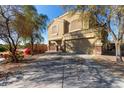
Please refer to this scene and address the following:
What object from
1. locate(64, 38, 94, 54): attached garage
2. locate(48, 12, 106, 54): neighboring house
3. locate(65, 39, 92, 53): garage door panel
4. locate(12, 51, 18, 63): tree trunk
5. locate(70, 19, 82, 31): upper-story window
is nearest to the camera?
locate(12, 51, 18, 63): tree trunk

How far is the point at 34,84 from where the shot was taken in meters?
7.61

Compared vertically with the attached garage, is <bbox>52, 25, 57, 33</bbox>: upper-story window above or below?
above

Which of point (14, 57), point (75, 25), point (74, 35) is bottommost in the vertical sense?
point (14, 57)

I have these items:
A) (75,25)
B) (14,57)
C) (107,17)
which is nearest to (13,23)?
(14,57)

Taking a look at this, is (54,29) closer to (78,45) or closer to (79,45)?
(78,45)

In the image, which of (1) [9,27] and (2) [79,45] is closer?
(1) [9,27]

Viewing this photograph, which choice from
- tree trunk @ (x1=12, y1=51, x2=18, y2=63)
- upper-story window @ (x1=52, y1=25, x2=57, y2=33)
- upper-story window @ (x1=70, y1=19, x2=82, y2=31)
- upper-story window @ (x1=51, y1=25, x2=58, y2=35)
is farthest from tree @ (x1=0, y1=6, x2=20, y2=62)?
upper-story window @ (x1=52, y1=25, x2=57, y2=33)

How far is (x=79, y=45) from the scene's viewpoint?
26.0m

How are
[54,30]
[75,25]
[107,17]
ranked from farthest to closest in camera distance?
[54,30] < [75,25] < [107,17]

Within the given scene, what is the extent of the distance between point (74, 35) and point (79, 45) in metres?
2.03

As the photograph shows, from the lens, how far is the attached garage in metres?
23.9

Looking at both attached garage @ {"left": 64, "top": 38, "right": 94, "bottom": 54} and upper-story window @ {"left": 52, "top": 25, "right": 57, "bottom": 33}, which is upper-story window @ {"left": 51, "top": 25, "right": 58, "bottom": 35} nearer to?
upper-story window @ {"left": 52, "top": 25, "right": 57, "bottom": 33}

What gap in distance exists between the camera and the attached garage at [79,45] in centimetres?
2394

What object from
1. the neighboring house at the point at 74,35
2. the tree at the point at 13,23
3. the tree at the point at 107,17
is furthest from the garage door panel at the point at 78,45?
the tree at the point at 13,23
